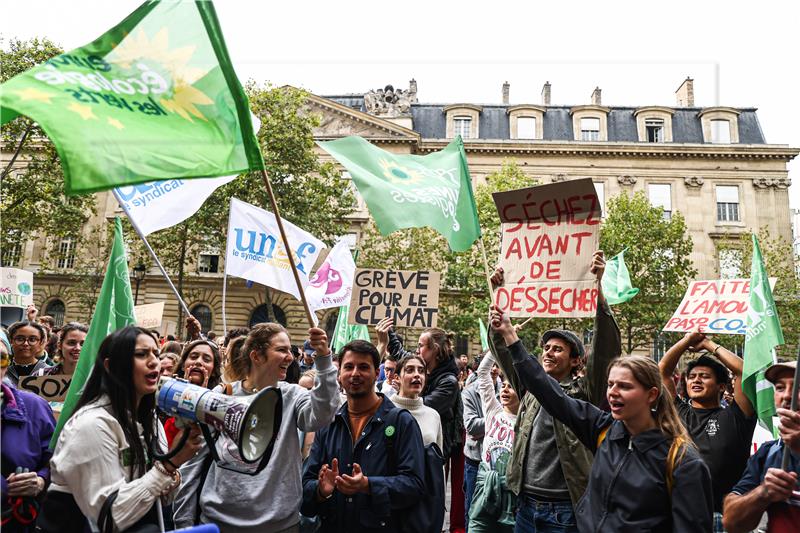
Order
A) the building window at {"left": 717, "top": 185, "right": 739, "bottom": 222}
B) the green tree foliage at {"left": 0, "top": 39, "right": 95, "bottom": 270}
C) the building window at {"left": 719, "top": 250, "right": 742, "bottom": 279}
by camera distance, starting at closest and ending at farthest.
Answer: the green tree foliage at {"left": 0, "top": 39, "right": 95, "bottom": 270} → the building window at {"left": 719, "top": 250, "right": 742, "bottom": 279} → the building window at {"left": 717, "top": 185, "right": 739, "bottom": 222}

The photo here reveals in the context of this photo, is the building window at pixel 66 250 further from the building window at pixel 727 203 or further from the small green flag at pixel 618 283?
the building window at pixel 727 203

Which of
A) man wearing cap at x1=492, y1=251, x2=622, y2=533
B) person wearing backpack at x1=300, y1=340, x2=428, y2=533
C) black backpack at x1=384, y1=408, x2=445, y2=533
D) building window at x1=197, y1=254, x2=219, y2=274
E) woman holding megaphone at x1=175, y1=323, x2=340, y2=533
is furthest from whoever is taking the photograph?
building window at x1=197, y1=254, x2=219, y2=274

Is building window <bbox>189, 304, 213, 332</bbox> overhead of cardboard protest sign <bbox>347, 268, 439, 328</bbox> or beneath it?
overhead

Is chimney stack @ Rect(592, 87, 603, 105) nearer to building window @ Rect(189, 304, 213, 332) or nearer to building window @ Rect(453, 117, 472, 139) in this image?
building window @ Rect(453, 117, 472, 139)

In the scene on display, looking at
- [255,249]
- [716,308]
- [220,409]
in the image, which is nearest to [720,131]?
[716,308]


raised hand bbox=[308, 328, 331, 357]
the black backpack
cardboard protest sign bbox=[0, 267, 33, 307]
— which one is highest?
cardboard protest sign bbox=[0, 267, 33, 307]

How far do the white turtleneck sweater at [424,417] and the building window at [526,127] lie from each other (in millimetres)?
37152

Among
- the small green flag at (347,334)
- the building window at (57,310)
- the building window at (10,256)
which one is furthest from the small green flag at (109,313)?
the building window at (57,310)

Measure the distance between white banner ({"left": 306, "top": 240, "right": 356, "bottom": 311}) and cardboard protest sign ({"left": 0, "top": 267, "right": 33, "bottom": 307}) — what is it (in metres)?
4.61

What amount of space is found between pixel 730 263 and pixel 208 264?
29.0 meters

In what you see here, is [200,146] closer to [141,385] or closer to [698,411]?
[141,385]

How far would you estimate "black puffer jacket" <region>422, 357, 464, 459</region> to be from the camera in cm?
604

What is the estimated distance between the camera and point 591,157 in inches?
1553

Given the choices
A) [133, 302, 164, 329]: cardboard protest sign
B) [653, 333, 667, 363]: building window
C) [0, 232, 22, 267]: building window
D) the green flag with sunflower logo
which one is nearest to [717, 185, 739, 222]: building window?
[653, 333, 667, 363]: building window
